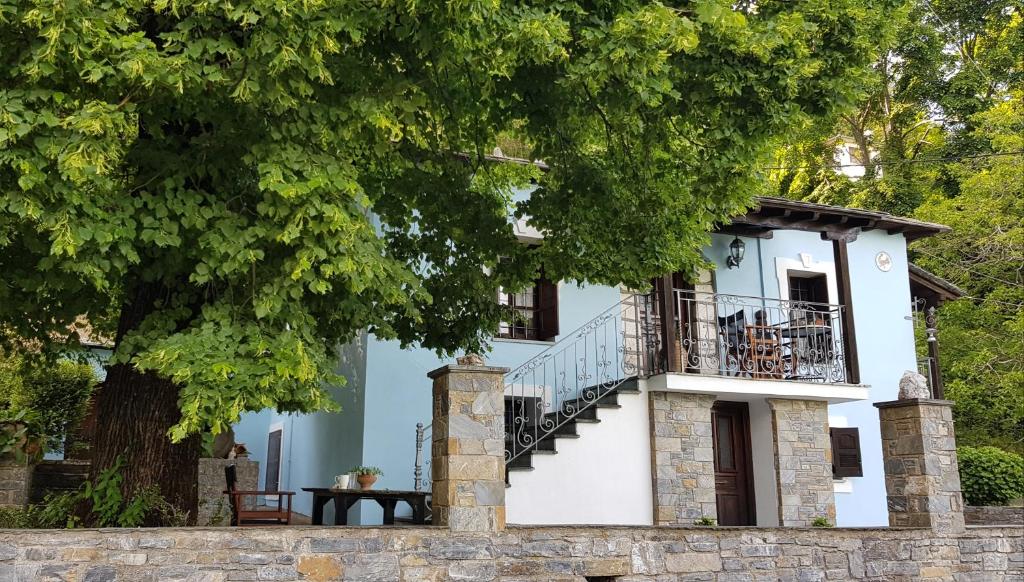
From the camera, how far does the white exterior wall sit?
10.4 m

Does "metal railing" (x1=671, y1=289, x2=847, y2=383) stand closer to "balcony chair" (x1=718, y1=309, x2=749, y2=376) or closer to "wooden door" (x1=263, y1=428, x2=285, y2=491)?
"balcony chair" (x1=718, y1=309, x2=749, y2=376)

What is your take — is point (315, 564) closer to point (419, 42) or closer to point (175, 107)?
point (175, 107)

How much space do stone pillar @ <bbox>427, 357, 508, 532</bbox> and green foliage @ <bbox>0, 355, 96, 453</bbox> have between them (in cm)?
717

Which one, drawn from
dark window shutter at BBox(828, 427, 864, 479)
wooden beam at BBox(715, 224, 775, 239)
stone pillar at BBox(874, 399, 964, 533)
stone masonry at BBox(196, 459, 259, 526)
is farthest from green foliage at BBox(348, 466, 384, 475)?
dark window shutter at BBox(828, 427, 864, 479)

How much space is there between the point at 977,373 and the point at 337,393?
1204cm

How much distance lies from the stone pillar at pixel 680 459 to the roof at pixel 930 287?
6.82 metres

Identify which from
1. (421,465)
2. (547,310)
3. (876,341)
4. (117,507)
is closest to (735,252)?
(876,341)

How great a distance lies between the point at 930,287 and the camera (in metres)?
16.4

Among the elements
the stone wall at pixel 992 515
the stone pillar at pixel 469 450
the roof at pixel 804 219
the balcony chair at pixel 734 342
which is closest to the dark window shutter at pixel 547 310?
the balcony chair at pixel 734 342

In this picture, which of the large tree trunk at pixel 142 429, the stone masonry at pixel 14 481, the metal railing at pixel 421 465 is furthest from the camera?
the metal railing at pixel 421 465

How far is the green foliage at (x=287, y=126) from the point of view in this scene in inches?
200

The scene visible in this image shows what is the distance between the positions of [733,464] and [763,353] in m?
1.92

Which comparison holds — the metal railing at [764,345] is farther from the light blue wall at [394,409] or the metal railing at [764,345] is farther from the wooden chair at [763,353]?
the light blue wall at [394,409]

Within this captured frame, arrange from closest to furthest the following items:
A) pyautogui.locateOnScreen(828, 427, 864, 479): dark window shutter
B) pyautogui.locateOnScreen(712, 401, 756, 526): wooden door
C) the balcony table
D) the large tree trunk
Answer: the large tree trunk → the balcony table → pyautogui.locateOnScreen(712, 401, 756, 526): wooden door → pyautogui.locateOnScreen(828, 427, 864, 479): dark window shutter
